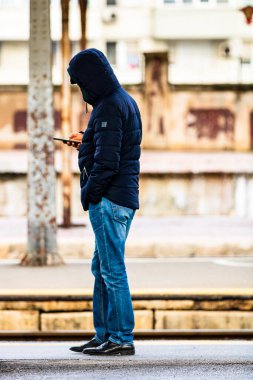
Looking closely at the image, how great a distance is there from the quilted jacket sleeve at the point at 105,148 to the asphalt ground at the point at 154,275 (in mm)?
2754

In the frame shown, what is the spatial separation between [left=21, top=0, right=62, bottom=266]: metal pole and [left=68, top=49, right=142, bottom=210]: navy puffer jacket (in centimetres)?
446

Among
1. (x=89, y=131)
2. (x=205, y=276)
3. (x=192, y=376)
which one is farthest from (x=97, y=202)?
(x=205, y=276)

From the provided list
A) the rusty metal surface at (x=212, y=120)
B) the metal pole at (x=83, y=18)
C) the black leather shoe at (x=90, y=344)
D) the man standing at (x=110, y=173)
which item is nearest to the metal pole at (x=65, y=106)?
the metal pole at (x=83, y=18)

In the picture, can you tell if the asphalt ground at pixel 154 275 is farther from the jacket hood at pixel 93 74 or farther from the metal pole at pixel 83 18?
the metal pole at pixel 83 18

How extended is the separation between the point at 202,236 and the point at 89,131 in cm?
846

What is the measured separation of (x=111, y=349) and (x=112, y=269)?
1.54 ft

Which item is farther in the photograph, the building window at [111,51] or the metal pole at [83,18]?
the building window at [111,51]

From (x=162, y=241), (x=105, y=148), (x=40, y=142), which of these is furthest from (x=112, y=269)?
(x=162, y=241)

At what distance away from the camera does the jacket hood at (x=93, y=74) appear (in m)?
6.23

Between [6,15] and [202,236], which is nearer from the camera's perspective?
[202,236]

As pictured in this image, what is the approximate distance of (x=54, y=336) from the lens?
794 cm

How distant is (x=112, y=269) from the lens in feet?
20.9

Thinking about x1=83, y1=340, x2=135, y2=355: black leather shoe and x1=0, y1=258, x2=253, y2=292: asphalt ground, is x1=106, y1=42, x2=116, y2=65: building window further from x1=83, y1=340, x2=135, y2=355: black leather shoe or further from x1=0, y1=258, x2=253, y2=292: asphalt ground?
x1=83, y1=340, x2=135, y2=355: black leather shoe

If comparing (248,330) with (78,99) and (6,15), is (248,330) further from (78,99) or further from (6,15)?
(6,15)
